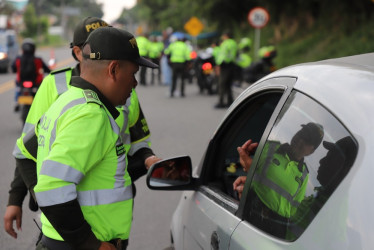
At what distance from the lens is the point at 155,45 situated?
907 inches

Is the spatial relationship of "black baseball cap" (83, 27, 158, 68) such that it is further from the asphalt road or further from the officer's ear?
the asphalt road

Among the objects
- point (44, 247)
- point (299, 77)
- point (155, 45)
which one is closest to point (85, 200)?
point (44, 247)

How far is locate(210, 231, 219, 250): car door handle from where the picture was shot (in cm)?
250

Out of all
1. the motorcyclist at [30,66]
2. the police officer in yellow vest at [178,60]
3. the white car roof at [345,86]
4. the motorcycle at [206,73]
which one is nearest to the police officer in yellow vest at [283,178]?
the white car roof at [345,86]

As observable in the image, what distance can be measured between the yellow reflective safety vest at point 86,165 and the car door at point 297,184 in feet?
1.59

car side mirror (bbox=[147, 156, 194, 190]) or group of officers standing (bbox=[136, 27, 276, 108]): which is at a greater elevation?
car side mirror (bbox=[147, 156, 194, 190])

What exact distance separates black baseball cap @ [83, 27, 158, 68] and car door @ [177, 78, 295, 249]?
573 mm

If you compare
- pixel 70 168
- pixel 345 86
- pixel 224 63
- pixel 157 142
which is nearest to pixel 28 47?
pixel 157 142

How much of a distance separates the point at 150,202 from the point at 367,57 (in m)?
4.78

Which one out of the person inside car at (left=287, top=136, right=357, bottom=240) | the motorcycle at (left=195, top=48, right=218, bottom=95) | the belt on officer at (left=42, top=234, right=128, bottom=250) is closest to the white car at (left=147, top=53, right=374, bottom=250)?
the person inside car at (left=287, top=136, right=357, bottom=240)

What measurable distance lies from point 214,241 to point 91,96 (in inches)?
29.4

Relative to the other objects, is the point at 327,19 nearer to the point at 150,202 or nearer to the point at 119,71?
the point at 150,202

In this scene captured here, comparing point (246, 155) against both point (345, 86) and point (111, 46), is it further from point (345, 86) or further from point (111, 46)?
point (345, 86)

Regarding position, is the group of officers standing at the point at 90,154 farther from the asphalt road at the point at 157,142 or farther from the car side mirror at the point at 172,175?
the asphalt road at the point at 157,142
